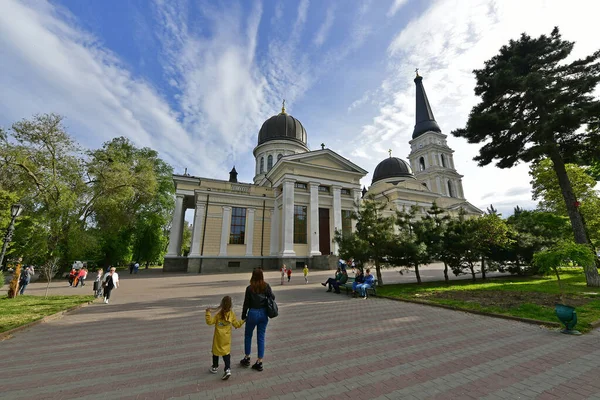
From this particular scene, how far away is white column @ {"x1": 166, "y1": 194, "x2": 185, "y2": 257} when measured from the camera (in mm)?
26250

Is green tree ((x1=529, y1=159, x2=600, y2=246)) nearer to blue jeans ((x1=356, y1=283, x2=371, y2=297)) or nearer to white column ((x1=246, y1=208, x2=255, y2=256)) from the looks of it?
blue jeans ((x1=356, y1=283, x2=371, y2=297))

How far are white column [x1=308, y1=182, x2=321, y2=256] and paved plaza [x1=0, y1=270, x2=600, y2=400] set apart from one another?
770 inches

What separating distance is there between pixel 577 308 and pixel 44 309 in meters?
17.6

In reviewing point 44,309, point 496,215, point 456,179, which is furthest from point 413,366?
point 456,179

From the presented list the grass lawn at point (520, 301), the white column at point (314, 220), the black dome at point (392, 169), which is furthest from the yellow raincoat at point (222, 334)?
the black dome at point (392, 169)

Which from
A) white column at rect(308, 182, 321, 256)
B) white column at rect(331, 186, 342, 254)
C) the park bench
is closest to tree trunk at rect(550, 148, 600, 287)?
the park bench

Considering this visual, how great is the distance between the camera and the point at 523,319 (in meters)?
6.75

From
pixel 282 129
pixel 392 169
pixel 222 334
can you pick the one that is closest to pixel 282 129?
pixel 282 129

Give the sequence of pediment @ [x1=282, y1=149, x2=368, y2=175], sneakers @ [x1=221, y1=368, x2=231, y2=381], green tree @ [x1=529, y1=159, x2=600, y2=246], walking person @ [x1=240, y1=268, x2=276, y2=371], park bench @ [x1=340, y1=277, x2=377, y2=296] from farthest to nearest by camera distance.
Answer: pediment @ [x1=282, y1=149, x2=368, y2=175], green tree @ [x1=529, y1=159, x2=600, y2=246], park bench @ [x1=340, y1=277, x2=377, y2=296], walking person @ [x1=240, y1=268, x2=276, y2=371], sneakers @ [x1=221, y1=368, x2=231, y2=381]

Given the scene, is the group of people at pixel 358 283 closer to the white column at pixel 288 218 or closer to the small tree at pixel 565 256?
the small tree at pixel 565 256

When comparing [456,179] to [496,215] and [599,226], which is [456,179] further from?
[496,215]

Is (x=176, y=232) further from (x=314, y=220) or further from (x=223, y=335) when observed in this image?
(x=223, y=335)

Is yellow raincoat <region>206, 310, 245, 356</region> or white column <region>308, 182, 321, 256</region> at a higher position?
white column <region>308, 182, 321, 256</region>

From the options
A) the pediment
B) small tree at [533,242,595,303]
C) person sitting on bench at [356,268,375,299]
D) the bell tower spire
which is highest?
the bell tower spire
